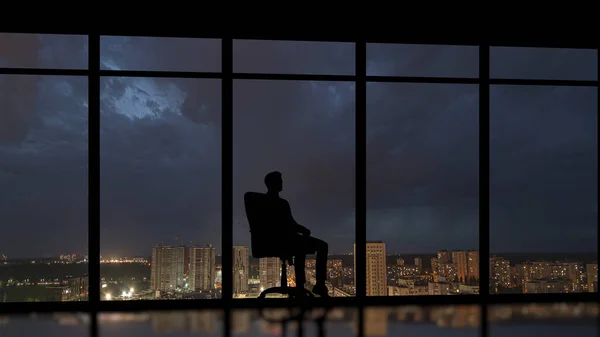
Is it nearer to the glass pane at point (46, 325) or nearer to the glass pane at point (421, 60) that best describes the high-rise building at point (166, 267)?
the glass pane at point (46, 325)

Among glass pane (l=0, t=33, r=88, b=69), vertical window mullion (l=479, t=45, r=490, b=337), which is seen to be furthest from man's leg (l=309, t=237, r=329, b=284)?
glass pane (l=0, t=33, r=88, b=69)

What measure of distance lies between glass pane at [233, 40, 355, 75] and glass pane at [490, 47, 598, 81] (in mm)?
1396

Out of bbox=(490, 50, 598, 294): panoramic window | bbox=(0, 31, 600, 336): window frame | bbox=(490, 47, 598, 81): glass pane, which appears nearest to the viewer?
bbox=(0, 31, 600, 336): window frame

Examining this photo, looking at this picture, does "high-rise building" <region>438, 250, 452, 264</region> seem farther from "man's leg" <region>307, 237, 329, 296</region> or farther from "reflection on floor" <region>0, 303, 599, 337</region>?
"man's leg" <region>307, 237, 329, 296</region>

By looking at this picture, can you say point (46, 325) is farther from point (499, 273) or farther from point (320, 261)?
point (499, 273)

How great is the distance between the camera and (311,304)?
4.23 meters

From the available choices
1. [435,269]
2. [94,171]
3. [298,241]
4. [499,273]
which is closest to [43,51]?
[94,171]

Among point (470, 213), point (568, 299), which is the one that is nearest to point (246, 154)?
point (470, 213)

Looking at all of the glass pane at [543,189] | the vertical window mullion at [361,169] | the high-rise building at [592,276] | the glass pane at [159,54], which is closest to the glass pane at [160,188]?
the glass pane at [159,54]

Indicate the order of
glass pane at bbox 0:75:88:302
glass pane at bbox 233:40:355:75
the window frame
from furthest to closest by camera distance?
1. glass pane at bbox 233:40:355:75
2. the window frame
3. glass pane at bbox 0:75:88:302

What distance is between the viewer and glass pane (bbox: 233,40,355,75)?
439cm

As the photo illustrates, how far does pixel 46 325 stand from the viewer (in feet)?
11.2

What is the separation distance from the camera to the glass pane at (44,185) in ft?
13.4

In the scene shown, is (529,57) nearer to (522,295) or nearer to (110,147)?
(522,295)
